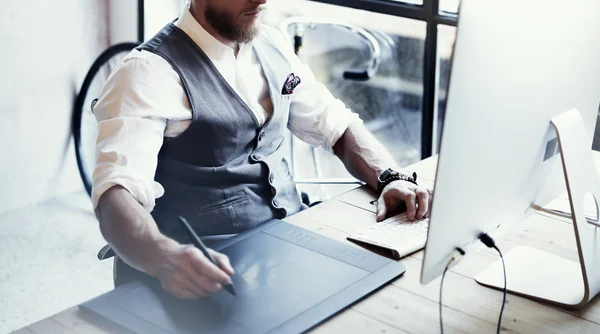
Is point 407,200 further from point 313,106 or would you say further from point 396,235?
point 313,106

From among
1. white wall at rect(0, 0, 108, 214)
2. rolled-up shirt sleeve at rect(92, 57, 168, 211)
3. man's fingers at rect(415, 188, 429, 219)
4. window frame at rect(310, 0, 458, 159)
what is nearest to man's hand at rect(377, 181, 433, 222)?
man's fingers at rect(415, 188, 429, 219)

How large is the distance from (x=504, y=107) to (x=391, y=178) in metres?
0.54

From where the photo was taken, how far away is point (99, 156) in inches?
48.1

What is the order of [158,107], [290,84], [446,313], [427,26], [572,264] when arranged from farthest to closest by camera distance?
[427,26]
[290,84]
[158,107]
[572,264]
[446,313]

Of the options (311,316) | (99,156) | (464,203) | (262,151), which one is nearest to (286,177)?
(262,151)

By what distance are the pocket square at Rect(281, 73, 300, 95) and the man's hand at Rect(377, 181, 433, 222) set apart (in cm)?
34

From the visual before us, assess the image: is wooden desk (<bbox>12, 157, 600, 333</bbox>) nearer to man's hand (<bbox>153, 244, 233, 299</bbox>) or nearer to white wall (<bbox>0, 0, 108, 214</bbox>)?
man's hand (<bbox>153, 244, 233, 299</bbox>)

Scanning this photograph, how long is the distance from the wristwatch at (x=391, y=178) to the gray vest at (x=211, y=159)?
22cm

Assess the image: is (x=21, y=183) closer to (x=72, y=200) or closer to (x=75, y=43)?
(x=72, y=200)

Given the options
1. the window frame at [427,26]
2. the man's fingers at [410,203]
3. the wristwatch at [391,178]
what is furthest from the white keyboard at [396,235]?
the window frame at [427,26]

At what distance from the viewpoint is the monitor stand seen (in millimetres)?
1039

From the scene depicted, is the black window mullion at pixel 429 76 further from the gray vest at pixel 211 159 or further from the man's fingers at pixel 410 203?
the man's fingers at pixel 410 203

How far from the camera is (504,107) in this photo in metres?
Answer: 0.90

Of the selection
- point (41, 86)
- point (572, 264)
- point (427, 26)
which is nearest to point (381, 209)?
point (572, 264)
